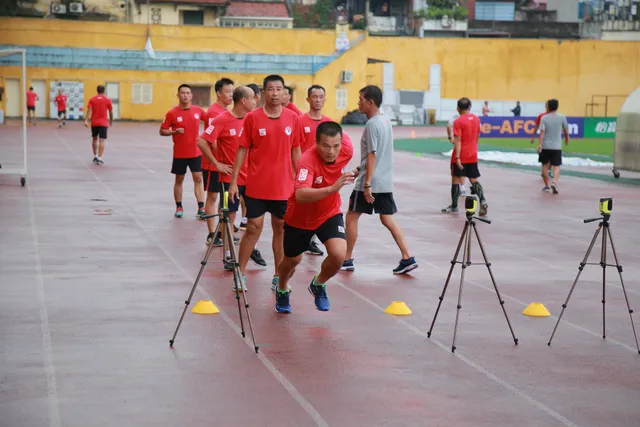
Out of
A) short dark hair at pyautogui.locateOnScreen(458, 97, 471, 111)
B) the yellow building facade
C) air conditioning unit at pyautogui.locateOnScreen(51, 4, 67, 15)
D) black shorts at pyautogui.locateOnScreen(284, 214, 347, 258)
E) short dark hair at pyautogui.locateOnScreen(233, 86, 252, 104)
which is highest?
air conditioning unit at pyautogui.locateOnScreen(51, 4, 67, 15)

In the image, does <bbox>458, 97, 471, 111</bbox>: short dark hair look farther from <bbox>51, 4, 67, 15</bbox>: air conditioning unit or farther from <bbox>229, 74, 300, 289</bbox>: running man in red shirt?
<bbox>51, 4, 67, 15</bbox>: air conditioning unit

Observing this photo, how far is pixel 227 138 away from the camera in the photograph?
13.5m

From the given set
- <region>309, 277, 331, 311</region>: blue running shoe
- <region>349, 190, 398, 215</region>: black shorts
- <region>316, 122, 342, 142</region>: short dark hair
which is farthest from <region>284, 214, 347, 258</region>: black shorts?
<region>349, 190, 398, 215</region>: black shorts

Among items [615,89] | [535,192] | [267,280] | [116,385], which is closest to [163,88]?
[615,89]

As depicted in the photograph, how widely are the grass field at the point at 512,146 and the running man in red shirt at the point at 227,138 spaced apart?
25.1 meters

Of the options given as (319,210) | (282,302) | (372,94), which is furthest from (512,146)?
(319,210)

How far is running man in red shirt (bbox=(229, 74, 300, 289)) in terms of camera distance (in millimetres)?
10875

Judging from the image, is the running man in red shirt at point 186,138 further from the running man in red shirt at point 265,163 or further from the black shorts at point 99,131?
the black shorts at point 99,131

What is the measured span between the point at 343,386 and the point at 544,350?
212 cm

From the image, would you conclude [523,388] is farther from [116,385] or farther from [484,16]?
[484,16]

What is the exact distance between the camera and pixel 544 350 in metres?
8.93

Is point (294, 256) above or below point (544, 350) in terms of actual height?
above

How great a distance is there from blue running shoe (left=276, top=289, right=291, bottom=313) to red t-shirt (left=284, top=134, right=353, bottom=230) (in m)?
0.78

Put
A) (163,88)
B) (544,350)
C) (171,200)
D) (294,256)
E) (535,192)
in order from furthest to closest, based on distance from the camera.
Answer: (163,88)
(535,192)
(171,200)
(294,256)
(544,350)
